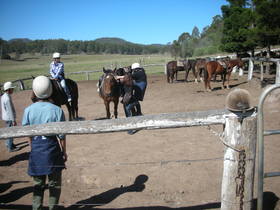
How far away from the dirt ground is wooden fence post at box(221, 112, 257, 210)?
283mm

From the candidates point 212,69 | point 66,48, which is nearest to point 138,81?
point 212,69

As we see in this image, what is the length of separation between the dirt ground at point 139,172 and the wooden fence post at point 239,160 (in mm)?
283

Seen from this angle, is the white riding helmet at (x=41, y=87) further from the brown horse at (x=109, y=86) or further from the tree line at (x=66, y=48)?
the tree line at (x=66, y=48)

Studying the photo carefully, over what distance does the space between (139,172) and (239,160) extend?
2.54 m

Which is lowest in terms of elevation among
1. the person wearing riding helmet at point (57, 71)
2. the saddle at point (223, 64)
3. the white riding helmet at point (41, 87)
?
the white riding helmet at point (41, 87)

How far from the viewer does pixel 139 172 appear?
13.8 ft

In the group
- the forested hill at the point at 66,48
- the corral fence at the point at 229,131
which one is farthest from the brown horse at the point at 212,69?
the forested hill at the point at 66,48

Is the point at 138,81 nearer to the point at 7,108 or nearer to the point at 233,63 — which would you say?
the point at 7,108

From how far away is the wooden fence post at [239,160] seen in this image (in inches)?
74.4

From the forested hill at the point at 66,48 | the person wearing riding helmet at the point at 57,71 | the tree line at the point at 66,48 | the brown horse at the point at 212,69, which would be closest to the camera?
the person wearing riding helmet at the point at 57,71

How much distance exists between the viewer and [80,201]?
11.7 feet

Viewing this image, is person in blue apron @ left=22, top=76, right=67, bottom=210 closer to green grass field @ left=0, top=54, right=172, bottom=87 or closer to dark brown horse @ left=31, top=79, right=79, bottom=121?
dark brown horse @ left=31, top=79, right=79, bottom=121

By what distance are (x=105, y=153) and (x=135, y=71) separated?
2616 millimetres

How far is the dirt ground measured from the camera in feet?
11.1
